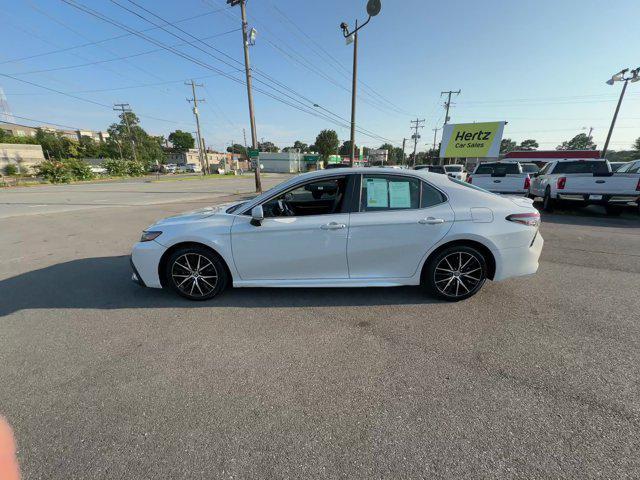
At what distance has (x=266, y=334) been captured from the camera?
2.83m

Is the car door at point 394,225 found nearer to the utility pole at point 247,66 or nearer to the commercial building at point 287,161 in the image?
the utility pole at point 247,66

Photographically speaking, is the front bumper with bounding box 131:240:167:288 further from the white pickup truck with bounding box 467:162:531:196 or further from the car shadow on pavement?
the white pickup truck with bounding box 467:162:531:196

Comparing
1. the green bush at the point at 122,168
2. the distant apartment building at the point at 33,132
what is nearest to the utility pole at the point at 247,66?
the green bush at the point at 122,168

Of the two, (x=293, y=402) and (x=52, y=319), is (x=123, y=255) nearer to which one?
(x=52, y=319)

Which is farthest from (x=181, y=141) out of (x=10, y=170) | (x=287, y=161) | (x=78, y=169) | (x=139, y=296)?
(x=139, y=296)

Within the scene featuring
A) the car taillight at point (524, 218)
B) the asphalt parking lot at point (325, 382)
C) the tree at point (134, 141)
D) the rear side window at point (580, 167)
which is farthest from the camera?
the tree at point (134, 141)

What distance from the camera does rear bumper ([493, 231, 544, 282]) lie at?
130 inches

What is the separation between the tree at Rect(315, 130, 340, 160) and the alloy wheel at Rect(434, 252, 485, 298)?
88903 mm

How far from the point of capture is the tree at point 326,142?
89500mm

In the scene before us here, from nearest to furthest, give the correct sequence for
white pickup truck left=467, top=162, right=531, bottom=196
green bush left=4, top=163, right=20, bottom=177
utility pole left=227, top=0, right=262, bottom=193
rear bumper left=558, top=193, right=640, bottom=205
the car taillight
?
the car taillight → rear bumper left=558, top=193, right=640, bottom=205 → white pickup truck left=467, top=162, right=531, bottom=196 → utility pole left=227, top=0, right=262, bottom=193 → green bush left=4, top=163, right=20, bottom=177

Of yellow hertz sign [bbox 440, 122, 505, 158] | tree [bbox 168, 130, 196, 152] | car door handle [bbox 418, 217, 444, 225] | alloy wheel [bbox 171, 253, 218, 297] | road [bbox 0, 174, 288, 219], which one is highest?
tree [bbox 168, 130, 196, 152]

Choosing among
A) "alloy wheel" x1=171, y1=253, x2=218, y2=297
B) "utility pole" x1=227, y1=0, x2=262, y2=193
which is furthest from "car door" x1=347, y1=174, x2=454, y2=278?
"utility pole" x1=227, y1=0, x2=262, y2=193

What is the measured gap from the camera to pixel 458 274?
11.0ft

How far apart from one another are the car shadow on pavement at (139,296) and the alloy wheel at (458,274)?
238 mm
